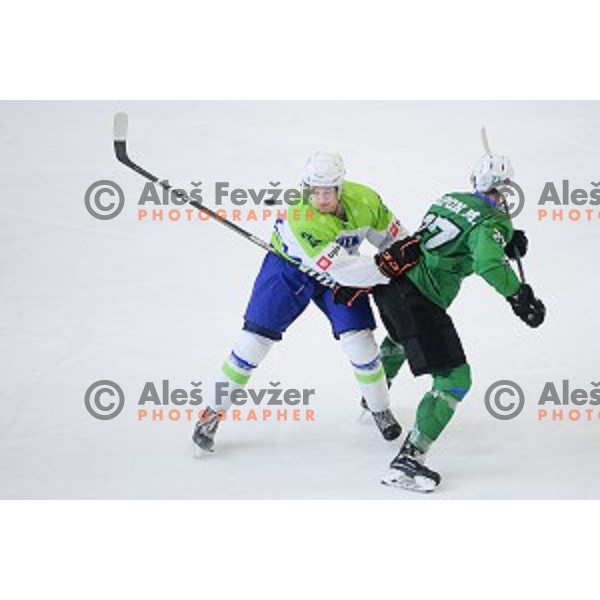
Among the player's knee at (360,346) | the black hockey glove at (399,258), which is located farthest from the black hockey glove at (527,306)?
the player's knee at (360,346)

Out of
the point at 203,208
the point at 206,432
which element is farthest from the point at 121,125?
the point at 206,432

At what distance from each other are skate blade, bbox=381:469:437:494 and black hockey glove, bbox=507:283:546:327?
2.22 feet

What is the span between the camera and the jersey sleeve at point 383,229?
20.0 ft

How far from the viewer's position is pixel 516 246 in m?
6.05

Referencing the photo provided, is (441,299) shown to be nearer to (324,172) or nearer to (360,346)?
(360,346)

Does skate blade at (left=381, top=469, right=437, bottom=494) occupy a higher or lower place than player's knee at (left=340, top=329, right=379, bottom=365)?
lower

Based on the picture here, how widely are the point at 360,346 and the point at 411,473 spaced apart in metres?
0.52

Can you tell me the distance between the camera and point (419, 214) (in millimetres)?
8938

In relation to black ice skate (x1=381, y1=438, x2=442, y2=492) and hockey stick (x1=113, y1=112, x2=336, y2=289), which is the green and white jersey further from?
black ice skate (x1=381, y1=438, x2=442, y2=492)

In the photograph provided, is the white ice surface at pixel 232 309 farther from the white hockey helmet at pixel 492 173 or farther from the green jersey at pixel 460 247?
the white hockey helmet at pixel 492 173

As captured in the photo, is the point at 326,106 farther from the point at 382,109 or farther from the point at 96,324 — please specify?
the point at 96,324

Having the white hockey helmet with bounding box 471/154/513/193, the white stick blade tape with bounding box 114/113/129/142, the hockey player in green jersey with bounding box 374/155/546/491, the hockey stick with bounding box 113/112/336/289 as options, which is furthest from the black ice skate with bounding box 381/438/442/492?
the white stick blade tape with bounding box 114/113/129/142

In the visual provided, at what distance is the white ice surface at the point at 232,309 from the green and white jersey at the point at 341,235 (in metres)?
0.76

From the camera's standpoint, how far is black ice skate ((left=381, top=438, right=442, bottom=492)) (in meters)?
5.88
